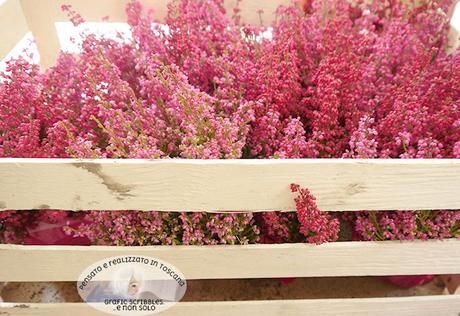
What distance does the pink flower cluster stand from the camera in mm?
1074

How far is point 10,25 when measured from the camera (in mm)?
1604

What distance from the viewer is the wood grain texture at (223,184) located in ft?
3.16

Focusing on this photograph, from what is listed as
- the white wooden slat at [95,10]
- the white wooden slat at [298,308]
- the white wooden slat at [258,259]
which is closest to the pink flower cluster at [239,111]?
the white wooden slat at [258,259]

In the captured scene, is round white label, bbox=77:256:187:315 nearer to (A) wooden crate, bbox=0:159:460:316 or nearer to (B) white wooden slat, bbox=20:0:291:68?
(A) wooden crate, bbox=0:159:460:316

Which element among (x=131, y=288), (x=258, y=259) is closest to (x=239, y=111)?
(x=258, y=259)

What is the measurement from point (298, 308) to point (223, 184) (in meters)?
0.57

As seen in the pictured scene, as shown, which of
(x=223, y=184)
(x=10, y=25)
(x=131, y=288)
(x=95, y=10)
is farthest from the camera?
(x=95, y=10)

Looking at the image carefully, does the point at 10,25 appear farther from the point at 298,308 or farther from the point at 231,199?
the point at 298,308

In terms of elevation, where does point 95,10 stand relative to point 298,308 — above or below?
above

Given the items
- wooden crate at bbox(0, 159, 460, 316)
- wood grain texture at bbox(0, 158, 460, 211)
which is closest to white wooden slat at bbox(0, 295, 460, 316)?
wooden crate at bbox(0, 159, 460, 316)

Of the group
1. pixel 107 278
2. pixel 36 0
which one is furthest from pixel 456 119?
pixel 36 0

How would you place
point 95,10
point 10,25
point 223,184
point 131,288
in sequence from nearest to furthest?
point 223,184
point 131,288
point 10,25
point 95,10

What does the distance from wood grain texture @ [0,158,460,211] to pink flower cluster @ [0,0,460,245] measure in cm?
6

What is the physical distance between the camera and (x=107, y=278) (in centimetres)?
125
